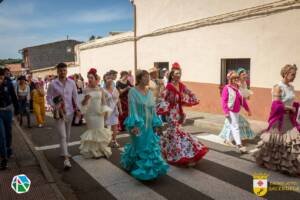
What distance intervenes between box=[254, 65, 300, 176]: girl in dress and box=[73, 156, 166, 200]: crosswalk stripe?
2179mm

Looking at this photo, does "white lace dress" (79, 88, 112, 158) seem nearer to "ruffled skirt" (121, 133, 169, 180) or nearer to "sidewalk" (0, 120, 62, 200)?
"sidewalk" (0, 120, 62, 200)

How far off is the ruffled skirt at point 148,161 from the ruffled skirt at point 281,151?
180 centimetres

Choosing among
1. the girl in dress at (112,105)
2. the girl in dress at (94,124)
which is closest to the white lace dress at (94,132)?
the girl in dress at (94,124)

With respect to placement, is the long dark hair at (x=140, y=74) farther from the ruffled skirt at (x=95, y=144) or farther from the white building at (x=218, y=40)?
the white building at (x=218, y=40)

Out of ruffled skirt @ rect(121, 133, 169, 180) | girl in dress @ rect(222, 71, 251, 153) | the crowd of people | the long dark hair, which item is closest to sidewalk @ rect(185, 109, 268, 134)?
the crowd of people

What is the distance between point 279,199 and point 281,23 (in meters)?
6.64

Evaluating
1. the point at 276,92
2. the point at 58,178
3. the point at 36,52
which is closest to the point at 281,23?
the point at 276,92

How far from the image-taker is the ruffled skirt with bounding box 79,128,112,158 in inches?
246

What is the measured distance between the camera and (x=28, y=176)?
5035mm

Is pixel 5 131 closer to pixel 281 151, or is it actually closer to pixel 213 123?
pixel 281 151

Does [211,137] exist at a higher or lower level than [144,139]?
lower

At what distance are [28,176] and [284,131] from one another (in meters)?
4.43

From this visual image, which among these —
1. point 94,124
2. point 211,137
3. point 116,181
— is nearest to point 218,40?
point 211,137

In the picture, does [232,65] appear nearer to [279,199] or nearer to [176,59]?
[176,59]
